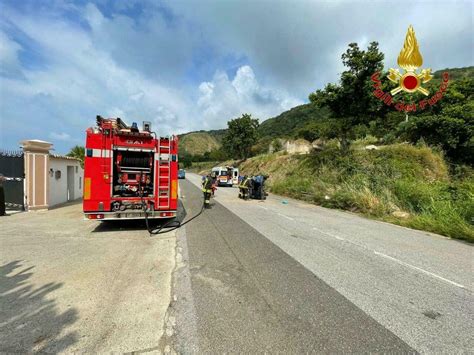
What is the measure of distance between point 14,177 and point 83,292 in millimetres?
10422

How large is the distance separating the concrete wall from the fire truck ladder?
7.31 meters

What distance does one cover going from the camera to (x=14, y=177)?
36.1 ft

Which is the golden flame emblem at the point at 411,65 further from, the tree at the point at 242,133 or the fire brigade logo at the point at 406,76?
the tree at the point at 242,133

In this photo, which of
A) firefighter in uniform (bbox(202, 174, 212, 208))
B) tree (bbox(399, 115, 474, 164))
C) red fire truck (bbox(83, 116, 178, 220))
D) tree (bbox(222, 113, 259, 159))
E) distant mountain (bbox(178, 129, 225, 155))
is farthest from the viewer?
distant mountain (bbox(178, 129, 225, 155))

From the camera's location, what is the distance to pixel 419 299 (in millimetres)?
3729

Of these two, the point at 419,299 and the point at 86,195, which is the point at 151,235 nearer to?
the point at 86,195

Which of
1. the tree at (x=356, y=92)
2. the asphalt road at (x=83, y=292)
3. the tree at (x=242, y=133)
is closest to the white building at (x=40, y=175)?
the asphalt road at (x=83, y=292)

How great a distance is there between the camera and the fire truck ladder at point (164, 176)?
26.4 ft

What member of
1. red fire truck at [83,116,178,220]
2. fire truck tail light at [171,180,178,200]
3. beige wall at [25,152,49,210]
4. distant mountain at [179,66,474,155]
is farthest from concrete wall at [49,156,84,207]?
distant mountain at [179,66,474,155]

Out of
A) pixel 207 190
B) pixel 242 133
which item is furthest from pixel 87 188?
pixel 242 133

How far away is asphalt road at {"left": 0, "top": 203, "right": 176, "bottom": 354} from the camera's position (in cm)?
270

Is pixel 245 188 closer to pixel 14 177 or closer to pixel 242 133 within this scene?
pixel 14 177

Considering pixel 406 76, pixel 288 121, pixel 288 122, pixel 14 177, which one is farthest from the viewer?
pixel 288 121

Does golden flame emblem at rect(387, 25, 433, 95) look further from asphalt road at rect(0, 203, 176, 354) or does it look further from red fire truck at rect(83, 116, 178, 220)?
asphalt road at rect(0, 203, 176, 354)
